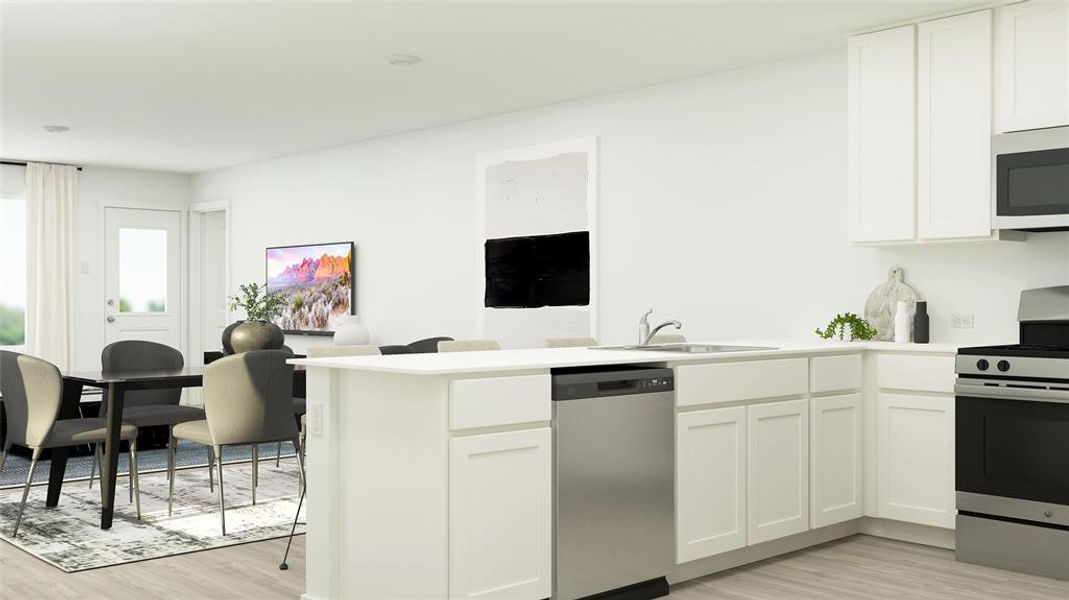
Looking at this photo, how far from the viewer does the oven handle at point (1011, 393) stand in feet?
12.9

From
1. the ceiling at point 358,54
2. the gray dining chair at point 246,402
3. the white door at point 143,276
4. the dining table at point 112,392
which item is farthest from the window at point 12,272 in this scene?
the gray dining chair at point 246,402

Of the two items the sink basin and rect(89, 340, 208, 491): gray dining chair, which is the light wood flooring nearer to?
the sink basin

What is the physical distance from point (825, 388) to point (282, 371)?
2619 mm

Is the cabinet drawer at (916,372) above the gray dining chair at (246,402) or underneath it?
above

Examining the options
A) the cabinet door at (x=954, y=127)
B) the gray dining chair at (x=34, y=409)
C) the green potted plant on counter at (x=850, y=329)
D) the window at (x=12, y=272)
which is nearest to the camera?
the cabinet door at (x=954, y=127)

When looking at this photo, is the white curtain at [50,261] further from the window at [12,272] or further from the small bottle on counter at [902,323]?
the small bottle on counter at [902,323]

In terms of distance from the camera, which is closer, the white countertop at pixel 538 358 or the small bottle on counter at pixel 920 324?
the white countertop at pixel 538 358

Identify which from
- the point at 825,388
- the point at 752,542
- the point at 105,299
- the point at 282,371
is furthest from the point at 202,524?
the point at 105,299

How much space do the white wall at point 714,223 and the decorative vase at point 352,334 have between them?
314mm

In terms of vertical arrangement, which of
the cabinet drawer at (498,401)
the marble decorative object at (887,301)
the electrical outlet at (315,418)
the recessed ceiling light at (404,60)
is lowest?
the electrical outlet at (315,418)

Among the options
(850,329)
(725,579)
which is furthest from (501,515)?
(850,329)

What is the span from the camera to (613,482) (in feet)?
11.6

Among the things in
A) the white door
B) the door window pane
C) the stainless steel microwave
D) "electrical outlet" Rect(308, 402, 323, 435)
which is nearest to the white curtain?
the white door

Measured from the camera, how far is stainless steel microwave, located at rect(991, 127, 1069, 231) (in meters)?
4.20
